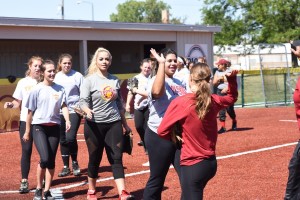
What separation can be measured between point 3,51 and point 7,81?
8.72 meters

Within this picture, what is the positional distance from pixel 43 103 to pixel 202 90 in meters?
3.34

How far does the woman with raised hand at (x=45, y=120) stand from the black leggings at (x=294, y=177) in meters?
3.05

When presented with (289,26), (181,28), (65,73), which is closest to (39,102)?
(65,73)

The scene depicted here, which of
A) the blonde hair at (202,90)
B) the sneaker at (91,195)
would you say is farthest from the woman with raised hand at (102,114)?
the blonde hair at (202,90)

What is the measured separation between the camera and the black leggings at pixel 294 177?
21.6ft

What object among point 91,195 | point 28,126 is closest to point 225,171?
point 91,195

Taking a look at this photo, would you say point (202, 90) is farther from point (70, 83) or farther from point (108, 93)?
point (70, 83)

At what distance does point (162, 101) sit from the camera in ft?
21.3

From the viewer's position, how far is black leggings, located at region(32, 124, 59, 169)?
789cm

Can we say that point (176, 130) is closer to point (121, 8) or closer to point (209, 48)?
point (209, 48)

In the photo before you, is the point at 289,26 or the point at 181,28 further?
the point at 289,26

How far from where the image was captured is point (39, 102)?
8.00 meters

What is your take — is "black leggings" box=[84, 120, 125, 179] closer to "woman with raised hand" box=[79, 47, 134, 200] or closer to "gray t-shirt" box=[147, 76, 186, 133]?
"woman with raised hand" box=[79, 47, 134, 200]

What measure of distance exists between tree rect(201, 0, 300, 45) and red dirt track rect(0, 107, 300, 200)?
119 ft
